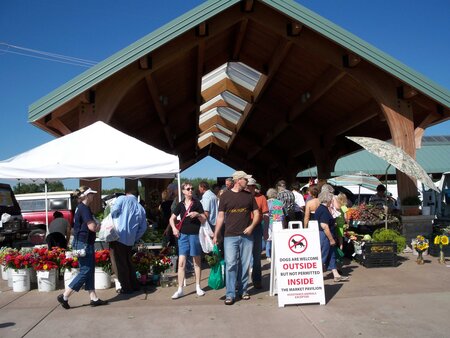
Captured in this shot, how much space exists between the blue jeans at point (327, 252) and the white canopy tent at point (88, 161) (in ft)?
9.15

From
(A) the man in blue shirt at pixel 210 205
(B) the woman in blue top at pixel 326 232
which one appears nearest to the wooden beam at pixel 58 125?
(A) the man in blue shirt at pixel 210 205

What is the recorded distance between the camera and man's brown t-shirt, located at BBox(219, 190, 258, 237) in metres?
7.07

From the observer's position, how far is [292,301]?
688 centimetres

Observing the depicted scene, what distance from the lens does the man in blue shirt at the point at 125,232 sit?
25.5ft

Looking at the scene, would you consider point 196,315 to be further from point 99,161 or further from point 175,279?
point 99,161

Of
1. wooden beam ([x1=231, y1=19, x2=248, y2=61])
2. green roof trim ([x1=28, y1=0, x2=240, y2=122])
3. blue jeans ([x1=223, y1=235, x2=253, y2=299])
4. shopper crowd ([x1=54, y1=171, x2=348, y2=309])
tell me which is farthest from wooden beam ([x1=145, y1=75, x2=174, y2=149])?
blue jeans ([x1=223, y1=235, x2=253, y2=299])

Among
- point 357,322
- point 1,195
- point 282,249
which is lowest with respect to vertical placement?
point 357,322

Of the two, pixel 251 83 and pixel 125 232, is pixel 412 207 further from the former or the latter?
pixel 251 83

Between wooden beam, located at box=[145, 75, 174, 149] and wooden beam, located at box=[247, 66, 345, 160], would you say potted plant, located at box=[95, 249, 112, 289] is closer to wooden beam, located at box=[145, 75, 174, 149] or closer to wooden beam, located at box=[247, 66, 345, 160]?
wooden beam, located at box=[145, 75, 174, 149]

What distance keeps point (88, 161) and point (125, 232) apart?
1902mm

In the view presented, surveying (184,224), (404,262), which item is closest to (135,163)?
(184,224)

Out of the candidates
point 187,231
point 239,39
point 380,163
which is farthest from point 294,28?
point 380,163

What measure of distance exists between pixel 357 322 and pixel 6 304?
5095 millimetres

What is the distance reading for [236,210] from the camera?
7.10 meters
